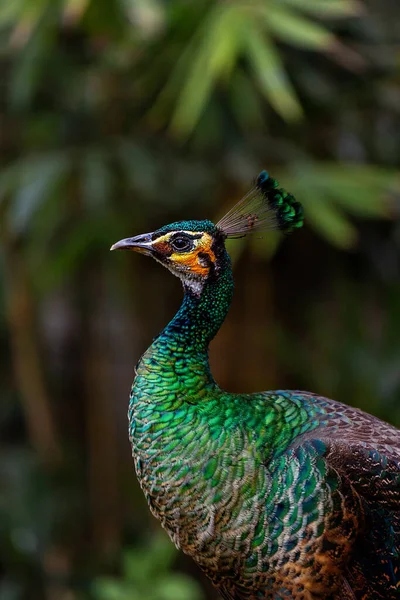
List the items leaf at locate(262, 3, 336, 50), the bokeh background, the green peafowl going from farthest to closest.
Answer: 1. the bokeh background
2. leaf at locate(262, 3, 336, 50)
3. the green peafowl

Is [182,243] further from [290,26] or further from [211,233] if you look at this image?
[290,26]

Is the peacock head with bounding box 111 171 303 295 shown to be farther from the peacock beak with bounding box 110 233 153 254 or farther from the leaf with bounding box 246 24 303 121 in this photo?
the leaf with bounding box 246 24 303 121

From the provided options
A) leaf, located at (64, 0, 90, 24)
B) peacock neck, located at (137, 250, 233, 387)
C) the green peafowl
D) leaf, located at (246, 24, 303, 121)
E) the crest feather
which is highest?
leaf, located at (64, 0, 90, 24)

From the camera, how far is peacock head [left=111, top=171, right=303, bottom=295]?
1.45m

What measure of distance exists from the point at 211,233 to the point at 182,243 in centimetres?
5

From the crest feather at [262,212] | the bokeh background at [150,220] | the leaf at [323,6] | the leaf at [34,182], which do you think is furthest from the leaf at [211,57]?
the crest feather at [262,212]

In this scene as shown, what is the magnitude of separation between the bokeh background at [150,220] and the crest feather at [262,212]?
48.4 inches

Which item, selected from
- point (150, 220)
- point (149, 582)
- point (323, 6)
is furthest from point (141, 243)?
point (150, 220)

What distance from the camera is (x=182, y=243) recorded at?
57.2 inches

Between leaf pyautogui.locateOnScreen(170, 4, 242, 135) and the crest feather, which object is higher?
leaf pyautogui.locateOnScreen(170, 4, 242, 135)

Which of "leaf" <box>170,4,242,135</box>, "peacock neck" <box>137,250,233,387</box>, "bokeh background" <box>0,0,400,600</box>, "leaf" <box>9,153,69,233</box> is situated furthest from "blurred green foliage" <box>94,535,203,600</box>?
"peacock neck" <box>137,250,233,387</box>

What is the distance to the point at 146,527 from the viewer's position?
3.89 m

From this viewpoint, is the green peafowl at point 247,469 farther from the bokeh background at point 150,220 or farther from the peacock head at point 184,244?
the bokeh background at point 150,220

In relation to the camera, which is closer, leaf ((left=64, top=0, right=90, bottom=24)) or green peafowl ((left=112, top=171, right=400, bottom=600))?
green peafowl ((left=112, top=171, right=400, bottom=600))
